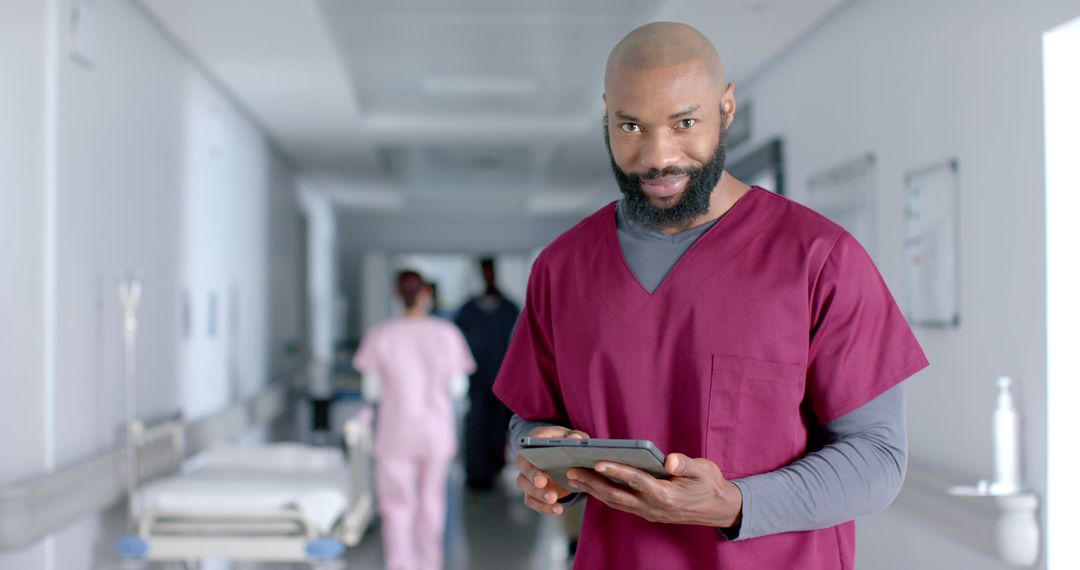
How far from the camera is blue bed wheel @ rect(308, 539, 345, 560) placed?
3.35 m

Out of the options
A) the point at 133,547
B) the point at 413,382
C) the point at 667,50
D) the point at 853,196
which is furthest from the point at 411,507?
the point at 667,50

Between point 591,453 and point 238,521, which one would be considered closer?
point 591,453

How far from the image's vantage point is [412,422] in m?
4.75

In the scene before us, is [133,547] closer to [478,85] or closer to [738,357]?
[738,357]

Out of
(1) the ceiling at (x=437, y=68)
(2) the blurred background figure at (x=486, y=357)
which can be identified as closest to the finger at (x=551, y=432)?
(1) the ceiling at (x=437, y=68)

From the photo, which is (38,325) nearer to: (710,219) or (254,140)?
(710,219)

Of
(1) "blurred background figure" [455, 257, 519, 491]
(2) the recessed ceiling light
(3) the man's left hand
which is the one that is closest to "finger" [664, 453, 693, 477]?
(3) the man's left hand

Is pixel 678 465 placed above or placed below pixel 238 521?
above

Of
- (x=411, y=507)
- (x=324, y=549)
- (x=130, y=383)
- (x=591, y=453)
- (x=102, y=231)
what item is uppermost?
(x=102, y=231)

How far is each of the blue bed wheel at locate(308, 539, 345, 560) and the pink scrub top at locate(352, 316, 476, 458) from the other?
1383 millimetres

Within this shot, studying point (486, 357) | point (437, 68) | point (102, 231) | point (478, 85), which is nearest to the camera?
point (102, 231)

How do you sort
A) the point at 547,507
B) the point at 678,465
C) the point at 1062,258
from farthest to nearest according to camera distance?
1. the point at 1062,258
2. the point at 547,507
3. the point at 678,465

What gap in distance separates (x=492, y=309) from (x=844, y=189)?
359cm

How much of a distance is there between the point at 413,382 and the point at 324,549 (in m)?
1.48
